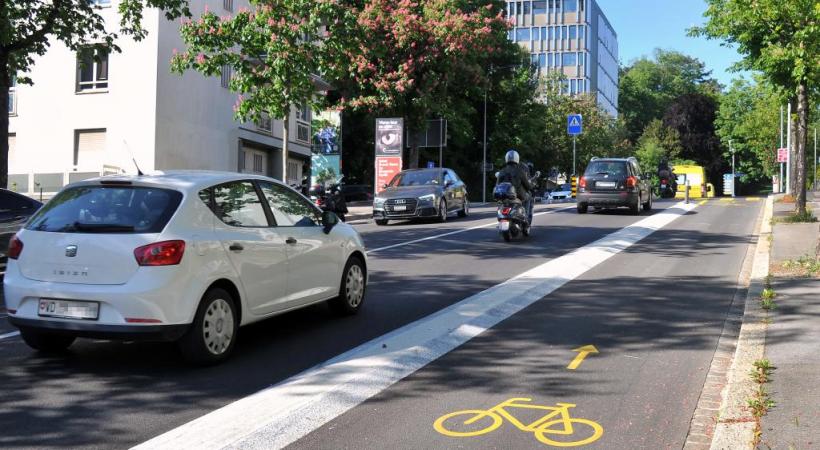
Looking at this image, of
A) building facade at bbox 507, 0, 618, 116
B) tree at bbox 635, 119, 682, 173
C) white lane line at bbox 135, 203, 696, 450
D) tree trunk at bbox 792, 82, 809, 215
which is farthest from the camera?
building facade at bbox 507, 0, 618, 116

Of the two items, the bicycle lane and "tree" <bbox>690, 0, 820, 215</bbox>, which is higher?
"tree" <bbox>690, 0, 820, 215</bbox>

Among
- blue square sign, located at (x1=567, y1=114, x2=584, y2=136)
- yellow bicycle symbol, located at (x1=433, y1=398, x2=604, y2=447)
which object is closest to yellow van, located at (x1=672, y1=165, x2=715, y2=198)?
blue square sign, located at (x1=567, y1=114, x2=584, y2=136)

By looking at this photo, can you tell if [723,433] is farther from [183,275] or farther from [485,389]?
[183,275]

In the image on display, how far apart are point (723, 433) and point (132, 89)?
2793 centimetres

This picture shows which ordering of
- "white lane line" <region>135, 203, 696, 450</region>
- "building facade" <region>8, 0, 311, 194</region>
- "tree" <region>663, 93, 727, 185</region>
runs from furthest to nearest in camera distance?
"tree" <region>663, 93, 727, 185</region> < "building facade" <region>8, 0, 311, 194</region> < "white lane line" <region>135, 203, 696, 450</region>

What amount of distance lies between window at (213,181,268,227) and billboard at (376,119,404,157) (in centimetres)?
2250

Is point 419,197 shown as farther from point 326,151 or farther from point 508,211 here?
point 326,151

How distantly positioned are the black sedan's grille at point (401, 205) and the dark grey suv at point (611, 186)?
5591 mm

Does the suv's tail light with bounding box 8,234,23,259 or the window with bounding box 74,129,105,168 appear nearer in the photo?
the suv's tail light with bounding box 8,234,23,259

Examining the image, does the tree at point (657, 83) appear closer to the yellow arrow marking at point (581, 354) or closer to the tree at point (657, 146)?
the tree at point (657, 146)

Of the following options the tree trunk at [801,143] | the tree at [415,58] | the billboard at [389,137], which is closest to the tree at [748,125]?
the tree at [415,58]

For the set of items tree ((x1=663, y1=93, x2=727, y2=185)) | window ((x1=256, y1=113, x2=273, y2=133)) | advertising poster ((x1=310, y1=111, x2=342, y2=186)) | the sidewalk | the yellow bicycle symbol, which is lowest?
the yellow bicycle symbol

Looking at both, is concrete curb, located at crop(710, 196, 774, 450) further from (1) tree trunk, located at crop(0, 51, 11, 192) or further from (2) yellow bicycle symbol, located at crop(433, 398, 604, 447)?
(1) tree trunk, located at crop(0, 51, 11, 192)

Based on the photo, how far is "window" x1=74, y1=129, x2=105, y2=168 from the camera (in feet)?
96.9
